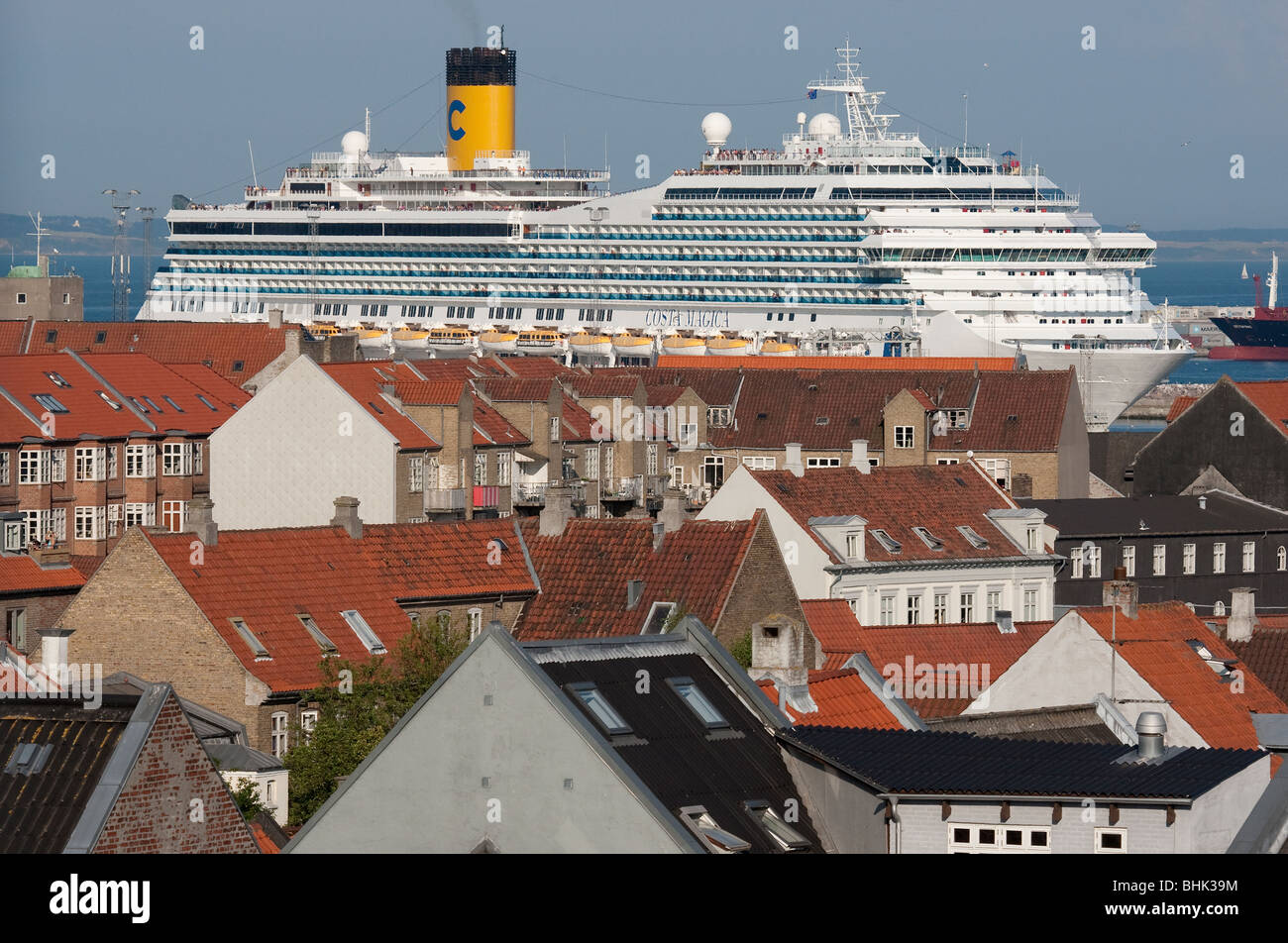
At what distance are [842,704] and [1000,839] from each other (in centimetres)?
781

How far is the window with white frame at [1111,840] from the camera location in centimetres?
1956

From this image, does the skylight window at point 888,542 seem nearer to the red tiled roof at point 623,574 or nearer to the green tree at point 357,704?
the red tiled roof at point 623,574

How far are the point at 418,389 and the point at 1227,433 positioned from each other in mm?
22616

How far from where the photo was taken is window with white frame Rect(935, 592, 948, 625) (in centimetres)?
5047

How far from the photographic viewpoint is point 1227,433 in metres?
71.6

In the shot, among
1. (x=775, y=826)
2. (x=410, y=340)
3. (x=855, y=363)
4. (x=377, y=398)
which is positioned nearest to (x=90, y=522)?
(x=377, y=398)

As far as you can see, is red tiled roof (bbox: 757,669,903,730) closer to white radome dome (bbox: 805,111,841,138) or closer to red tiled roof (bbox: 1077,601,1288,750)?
red tiled roof (bbox: 1077,601,1288,750)

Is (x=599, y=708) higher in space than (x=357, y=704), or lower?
higher

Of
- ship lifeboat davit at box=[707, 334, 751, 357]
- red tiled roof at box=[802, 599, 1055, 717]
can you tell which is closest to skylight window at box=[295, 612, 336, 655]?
red tiled roof at box=[802, 599, 1055, 717]

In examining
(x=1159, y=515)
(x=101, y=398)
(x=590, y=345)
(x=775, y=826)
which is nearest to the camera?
(x=775, y=826)

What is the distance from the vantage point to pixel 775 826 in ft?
69.9

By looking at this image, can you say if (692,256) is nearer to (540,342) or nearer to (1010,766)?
(540,342)

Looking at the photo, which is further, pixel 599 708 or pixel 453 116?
pixel 453 116

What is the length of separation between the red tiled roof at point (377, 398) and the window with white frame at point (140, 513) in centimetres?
571
